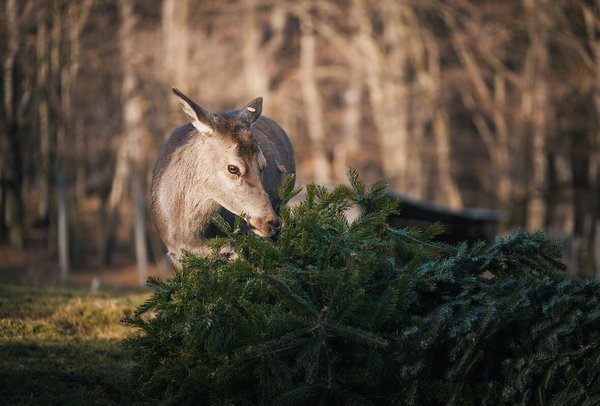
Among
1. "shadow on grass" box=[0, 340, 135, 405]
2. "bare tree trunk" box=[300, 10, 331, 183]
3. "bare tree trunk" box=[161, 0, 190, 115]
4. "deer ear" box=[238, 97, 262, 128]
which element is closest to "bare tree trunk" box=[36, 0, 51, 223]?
"bare tree trunk" box=[161, 0, 190, 115]

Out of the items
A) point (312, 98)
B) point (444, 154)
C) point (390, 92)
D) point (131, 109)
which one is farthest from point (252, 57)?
point (444, 154)

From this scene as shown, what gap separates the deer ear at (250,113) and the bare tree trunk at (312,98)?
1149 inches

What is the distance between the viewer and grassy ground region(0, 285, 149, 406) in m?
7.75

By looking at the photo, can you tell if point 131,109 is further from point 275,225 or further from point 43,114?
point 275,225

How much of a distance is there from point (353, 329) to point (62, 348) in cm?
353

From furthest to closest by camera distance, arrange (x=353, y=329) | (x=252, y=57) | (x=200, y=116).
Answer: (x=252, y=57), (x=200, y=116), (x=353, y=329)

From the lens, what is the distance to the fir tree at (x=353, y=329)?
6.93 meters

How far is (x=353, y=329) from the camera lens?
6.77 metres

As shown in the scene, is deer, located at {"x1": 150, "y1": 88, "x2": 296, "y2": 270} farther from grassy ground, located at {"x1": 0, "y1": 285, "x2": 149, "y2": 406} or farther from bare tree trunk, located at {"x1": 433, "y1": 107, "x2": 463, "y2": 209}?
bare tree trunk, located at {"x1": 433, "y1": 107, "x2": 463, "y2": 209}

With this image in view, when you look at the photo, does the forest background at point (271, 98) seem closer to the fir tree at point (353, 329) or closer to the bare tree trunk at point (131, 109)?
the bare tree trunk at point (131, 109)

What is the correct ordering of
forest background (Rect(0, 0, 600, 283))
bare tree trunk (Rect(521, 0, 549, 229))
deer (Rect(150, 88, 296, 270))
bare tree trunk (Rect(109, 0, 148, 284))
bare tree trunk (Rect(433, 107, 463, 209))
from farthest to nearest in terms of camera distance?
bare tree trunk (Rect(433, 107, 463, 209)) < bare tree trunk (Rect(521, 0, 549, 229)) < bare tree trunk (Rect(109, 0, 148, 284)) < forest background (Rect(0, 0, 600, 283)) < deer (Rect(150, 88, 296, 270))

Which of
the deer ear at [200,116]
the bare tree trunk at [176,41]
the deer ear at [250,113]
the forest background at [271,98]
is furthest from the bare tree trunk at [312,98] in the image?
the deer ear at [200,116]

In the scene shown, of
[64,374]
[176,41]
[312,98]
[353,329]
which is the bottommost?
[64,374]

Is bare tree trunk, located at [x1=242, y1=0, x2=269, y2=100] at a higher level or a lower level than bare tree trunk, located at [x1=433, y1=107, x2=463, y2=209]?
higher
